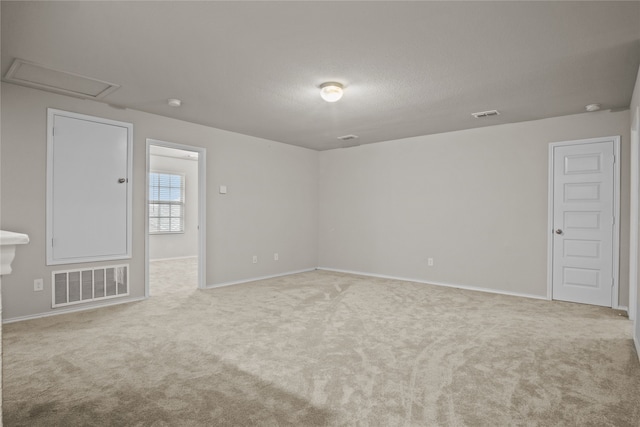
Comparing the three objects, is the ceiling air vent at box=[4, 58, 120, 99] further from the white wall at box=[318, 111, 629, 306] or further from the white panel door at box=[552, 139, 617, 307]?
the white panel door at box=[552, 139, 617, 307]

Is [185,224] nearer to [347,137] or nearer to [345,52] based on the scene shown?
[347,137]

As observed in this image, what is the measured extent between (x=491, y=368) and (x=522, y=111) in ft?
10.5

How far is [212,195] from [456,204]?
367cm

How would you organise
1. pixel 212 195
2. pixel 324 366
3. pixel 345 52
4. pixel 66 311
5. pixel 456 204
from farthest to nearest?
pixel 456 204 < pixel 212 195 < pixel 66 311 < pixel 345 52 < pixel 324 366

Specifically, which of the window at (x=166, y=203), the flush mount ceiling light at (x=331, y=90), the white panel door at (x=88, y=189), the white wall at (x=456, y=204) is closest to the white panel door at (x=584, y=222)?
the white wall at (x=456, y=204)

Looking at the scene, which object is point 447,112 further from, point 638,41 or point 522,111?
point 638,41

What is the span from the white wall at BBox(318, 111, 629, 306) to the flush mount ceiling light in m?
2.65

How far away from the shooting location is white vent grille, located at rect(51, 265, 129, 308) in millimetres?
3904

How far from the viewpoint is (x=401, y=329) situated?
11.3 ft

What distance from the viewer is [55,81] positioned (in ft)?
11.4

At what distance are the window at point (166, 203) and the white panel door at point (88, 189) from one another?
13.1 feet

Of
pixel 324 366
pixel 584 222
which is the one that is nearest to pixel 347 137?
pixel 584 222

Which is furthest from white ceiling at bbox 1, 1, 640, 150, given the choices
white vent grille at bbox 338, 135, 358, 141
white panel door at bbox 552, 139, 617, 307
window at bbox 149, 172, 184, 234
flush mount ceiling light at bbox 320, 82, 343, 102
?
window at bbox 149, 172, 184, 234

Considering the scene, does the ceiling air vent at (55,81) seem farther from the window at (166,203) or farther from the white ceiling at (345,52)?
the window at (166,203)
